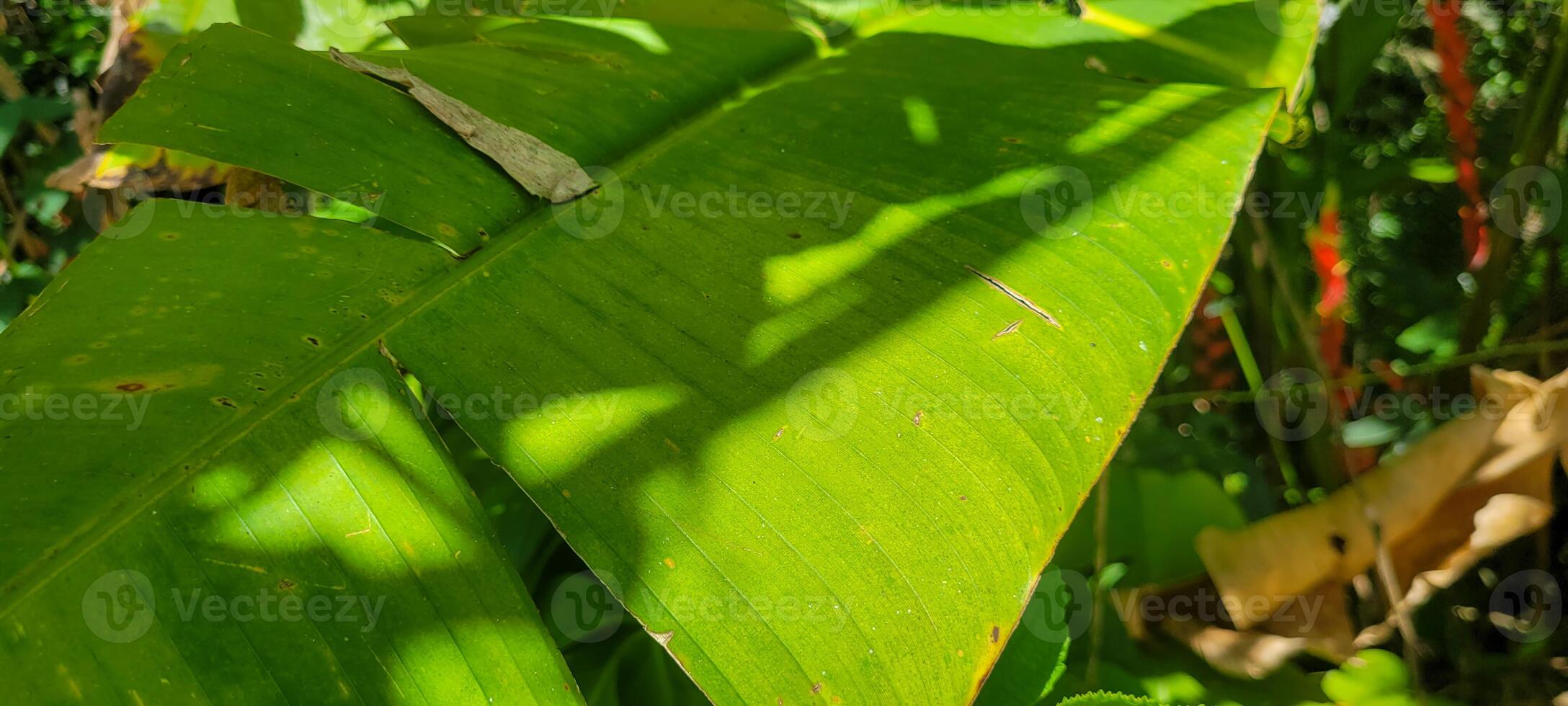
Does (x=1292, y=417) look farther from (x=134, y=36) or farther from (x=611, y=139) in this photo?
(x=134, y=36)

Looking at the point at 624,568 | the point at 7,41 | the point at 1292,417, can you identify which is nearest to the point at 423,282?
the point at 624,568

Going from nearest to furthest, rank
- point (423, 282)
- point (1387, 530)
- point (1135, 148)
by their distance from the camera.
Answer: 1. point (423, 282)
2. point (1135, 148)
3. point (1387, 530)
